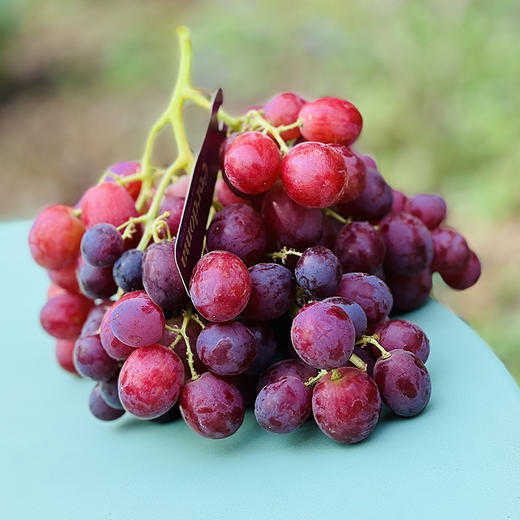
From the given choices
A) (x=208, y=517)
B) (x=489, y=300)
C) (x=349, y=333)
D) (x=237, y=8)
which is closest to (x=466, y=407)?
A: (x=349, y=333)

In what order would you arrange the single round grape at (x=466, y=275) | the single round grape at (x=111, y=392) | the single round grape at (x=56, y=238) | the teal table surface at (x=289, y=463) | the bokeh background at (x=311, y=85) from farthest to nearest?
1. the bokeh background at (x=311, y=85)
2. the single round grape at (x=466, y=275)
3. the single round grape at (x=56, y=238)
4. the single round grape at (x=111, y=392)
5. the teal table surface at (x=289, y=463)

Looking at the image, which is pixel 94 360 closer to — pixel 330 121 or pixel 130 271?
pixel 130 271

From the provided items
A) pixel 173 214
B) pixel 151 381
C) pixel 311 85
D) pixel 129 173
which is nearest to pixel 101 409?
pixel 151 381

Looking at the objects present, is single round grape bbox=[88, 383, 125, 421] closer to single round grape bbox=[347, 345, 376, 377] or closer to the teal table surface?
the teal table surface

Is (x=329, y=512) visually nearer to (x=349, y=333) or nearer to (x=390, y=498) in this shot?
(x=390, y=498)

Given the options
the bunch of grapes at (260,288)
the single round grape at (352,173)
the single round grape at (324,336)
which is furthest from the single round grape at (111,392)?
the single round grape at (352,173)

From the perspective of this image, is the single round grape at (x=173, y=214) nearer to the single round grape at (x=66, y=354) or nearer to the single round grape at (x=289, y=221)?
the single round grape at (x=289, y=221)
